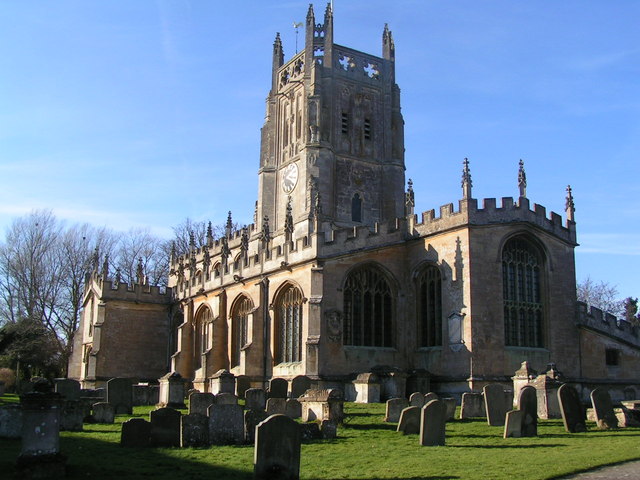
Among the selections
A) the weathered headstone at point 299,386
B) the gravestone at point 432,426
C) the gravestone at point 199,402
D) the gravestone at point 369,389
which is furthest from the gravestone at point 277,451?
the gravestone at point 369,389

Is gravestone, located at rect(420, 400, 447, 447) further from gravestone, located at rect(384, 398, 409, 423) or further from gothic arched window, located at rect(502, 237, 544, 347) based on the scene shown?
gothic arched window, located at rect(502, 237, 544, 347)

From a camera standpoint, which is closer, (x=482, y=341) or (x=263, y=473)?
(x=263, y=473)

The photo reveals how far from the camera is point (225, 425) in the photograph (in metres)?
14.7

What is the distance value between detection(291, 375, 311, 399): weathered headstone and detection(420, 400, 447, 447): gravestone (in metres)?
9.88

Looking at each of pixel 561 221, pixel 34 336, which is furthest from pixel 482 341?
pixel 34 336

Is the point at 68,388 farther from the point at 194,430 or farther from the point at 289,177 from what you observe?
the point at 289,177

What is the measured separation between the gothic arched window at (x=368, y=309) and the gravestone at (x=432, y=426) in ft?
46.6

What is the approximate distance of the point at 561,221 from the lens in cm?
2938

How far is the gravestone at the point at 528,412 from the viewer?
16.0m

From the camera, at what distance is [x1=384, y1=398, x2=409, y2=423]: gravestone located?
1917 centimetres

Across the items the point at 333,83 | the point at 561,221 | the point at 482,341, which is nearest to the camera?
the point at 482,341

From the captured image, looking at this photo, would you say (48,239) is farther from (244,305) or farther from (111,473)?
(111,473)

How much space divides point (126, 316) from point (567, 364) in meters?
25.6

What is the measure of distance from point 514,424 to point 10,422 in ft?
35.5
